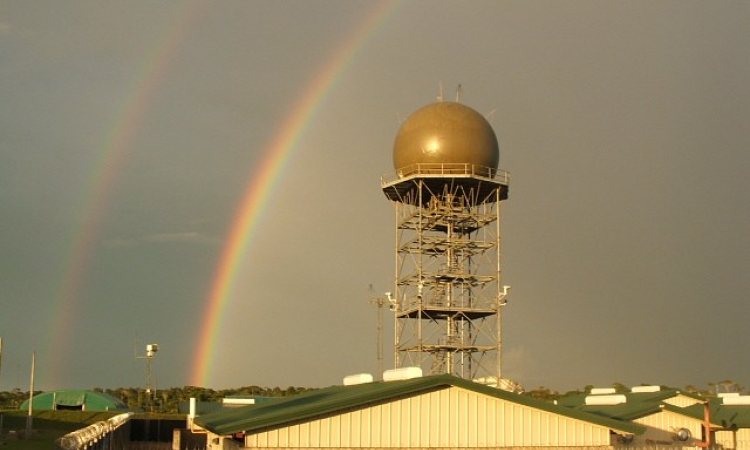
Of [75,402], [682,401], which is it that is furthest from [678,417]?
[75,402]

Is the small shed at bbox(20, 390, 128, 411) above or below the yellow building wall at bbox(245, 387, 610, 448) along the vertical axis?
above

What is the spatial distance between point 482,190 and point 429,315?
10691mm

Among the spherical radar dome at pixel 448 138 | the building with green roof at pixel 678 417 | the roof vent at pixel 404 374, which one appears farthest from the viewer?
the spherical radar dome at pixel 448 138

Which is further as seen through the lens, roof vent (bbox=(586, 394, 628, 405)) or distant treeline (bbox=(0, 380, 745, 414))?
distant treeline (bbox=(0, 380, 745, 414))

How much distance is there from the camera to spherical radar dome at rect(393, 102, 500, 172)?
255 ft

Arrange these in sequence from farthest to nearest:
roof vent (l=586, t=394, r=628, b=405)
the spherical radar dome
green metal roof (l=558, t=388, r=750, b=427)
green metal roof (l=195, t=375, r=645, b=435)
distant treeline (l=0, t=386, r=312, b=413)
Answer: distant treeline (l=0, t=386, r=312, b=413), the spherical radar dome, roof vent (l=586, t=394, r=628, b=405), green metal roof (l=558, t=388, r=750, b=427), green metal roof (l=195, t=375, r=645, b=435)

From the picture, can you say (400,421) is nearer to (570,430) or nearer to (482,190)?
(570,430)

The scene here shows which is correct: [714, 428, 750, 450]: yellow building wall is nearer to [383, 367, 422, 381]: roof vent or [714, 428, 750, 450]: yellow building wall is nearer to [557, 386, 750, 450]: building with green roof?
[557, 386, 750, 450]: building with green roof

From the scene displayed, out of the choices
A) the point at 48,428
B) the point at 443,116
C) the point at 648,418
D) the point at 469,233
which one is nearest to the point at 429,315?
the point at 469,233

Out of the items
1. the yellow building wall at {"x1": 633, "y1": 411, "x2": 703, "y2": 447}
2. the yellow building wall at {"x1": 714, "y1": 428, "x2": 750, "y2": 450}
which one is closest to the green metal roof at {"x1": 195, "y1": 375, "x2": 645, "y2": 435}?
the yellow building wall at {"x1": 633, "y1": 411, "x2": 703, "y2": 447}

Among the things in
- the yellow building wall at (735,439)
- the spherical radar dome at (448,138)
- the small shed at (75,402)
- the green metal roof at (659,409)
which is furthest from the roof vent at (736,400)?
the small shed at (75,402)

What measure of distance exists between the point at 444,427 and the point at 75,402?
216 ft

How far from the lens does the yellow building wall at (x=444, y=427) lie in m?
30.9

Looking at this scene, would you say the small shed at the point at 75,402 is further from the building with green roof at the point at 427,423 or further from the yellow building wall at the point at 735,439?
the building with green roof at the point at 427,423
